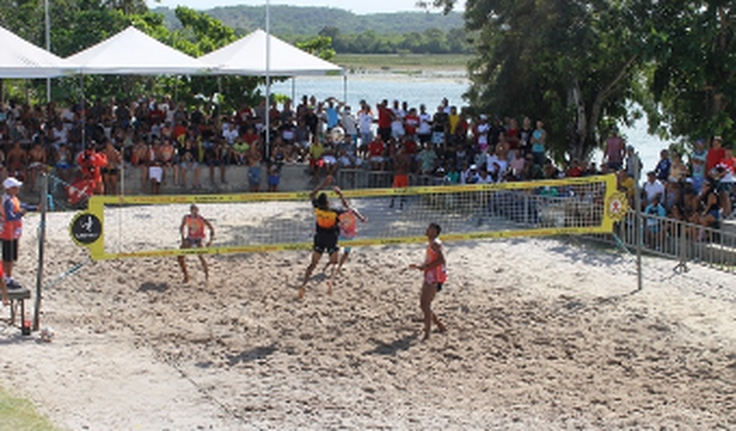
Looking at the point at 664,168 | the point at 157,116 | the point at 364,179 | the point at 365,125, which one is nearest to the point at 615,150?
the point at 664,168

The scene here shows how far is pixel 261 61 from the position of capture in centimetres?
2294

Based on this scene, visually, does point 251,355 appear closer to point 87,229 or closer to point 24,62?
point 87,229

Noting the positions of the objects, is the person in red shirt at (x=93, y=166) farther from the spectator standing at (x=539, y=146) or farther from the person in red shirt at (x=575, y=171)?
the person in red shirt at (x=575, y=171)

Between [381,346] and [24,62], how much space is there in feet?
35.6

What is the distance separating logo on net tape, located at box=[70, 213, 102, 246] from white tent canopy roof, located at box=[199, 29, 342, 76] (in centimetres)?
1019

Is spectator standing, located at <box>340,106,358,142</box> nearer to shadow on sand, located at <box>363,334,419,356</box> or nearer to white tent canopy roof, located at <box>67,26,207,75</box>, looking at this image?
white tent canopy roof, located at <box>67,26,207,75</box>

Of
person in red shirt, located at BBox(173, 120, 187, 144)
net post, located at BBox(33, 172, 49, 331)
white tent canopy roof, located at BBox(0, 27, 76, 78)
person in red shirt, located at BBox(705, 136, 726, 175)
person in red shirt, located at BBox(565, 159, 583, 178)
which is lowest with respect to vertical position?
net post, located at BBox(33, 172, 49, 331)

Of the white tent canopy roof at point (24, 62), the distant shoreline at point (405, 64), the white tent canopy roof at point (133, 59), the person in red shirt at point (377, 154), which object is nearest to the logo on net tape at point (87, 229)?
the white tent canopy roof at point (24, 62)

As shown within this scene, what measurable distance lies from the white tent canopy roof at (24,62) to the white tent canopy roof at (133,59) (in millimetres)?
506

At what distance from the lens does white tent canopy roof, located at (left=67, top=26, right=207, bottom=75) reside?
68.9 feet

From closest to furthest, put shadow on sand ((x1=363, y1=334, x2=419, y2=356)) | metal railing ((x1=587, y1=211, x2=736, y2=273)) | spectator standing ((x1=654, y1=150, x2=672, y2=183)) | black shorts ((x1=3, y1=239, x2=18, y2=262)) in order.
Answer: shadow on sand ((x1=363, y1=334, x2=419, y2=356)) → black shorts ((x1=3, y1=239, x2=18, y2=262)) → metal railing ((x1=587, y1=211, x2=736, y2=273)) → spectator standing ((x1=654, y1=150, x2=672, y2=183))

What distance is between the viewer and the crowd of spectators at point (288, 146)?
64.1 ft

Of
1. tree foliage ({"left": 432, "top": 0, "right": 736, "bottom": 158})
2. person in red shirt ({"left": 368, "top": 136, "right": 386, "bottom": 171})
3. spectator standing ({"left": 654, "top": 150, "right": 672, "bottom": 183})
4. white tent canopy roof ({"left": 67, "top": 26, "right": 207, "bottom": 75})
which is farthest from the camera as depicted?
person in red shirt ({"left": 368, "top": 136, "right": 386, "bottom": 171})

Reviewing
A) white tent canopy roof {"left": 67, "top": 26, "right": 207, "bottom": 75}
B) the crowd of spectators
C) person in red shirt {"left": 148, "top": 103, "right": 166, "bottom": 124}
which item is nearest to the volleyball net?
the crowd of spectators
